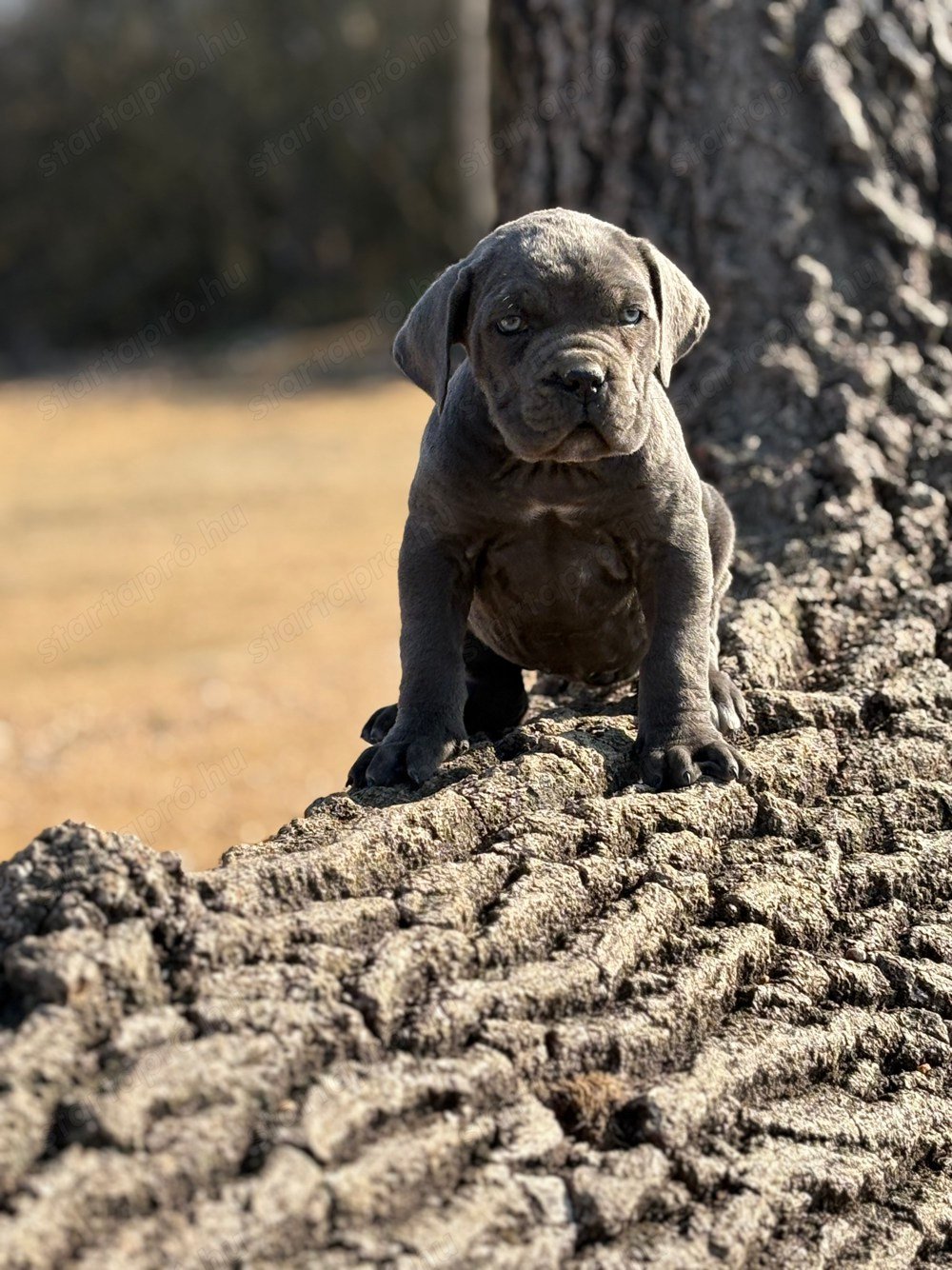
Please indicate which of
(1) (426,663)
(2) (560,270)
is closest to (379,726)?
(1) (426,663)

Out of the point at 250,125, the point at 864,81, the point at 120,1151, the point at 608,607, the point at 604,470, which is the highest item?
the point at 250,125

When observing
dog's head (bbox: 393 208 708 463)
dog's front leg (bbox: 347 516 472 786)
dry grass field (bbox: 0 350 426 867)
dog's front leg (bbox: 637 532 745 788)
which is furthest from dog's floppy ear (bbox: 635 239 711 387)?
dry grass field (bbox: 0 350 426 867)

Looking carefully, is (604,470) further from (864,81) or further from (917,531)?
(864,81)

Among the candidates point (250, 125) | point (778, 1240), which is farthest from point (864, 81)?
point (250, 125)

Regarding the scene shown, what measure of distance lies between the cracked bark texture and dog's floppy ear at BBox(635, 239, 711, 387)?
862mm

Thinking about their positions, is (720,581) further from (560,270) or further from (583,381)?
(560,270)

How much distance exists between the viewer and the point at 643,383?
4133 mm

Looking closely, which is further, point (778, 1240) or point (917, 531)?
point (917, 531)

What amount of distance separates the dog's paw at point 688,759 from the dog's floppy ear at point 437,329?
115 centimetres

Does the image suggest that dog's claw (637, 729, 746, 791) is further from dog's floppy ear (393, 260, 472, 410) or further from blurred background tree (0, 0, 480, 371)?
blurred background tree (0, 0, 480, 371)

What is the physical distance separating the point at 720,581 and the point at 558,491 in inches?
28.9

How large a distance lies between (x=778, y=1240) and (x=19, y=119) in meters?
34.8

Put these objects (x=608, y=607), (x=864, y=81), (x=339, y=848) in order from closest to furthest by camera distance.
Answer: (x=339, y=848)
(x=608, y=607)
(x=864, y=81)

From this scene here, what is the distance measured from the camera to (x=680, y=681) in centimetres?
396
